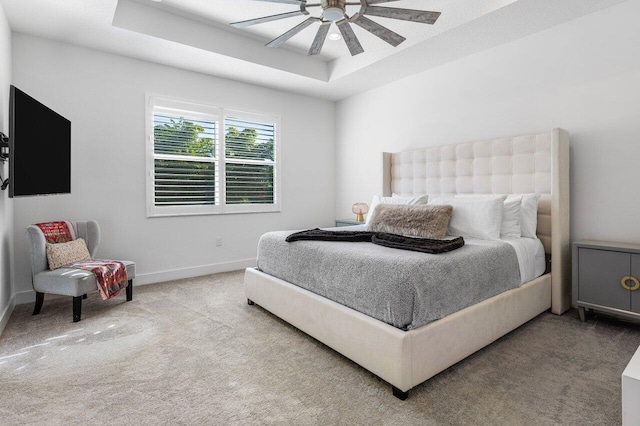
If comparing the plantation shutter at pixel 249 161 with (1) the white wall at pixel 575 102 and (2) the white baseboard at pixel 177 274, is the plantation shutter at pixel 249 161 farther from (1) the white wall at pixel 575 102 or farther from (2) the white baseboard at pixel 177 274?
(1) the white wall at pixel 575 102

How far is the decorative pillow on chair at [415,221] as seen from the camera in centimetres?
279

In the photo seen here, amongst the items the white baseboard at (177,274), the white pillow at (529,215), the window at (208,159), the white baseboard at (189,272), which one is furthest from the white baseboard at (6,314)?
the white pillow at (529,215)

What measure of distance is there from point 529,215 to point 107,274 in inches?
148

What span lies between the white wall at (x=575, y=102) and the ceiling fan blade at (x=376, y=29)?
1.55m

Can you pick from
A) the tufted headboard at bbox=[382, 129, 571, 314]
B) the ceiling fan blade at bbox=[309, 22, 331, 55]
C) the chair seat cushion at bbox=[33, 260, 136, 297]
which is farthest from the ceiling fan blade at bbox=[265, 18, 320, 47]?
the chair seat cushion at bbox=[33, 260, 136, 297]

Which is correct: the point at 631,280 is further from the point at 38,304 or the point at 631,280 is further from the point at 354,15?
the point at 38,304

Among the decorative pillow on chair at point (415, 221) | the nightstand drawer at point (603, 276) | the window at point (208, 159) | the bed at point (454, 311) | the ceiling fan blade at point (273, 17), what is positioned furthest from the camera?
the window at point (208, 159)

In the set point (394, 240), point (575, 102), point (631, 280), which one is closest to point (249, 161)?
point (394, 240)

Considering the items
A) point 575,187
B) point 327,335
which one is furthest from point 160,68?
point 575,187

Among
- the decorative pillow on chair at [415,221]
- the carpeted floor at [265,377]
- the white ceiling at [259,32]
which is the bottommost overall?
the carpeted floor at [265,377]

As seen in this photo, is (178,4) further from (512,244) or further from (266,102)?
(512,244)

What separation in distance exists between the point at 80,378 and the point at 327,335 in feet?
4.78

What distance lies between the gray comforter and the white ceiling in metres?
2.01

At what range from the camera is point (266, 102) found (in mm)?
4777
